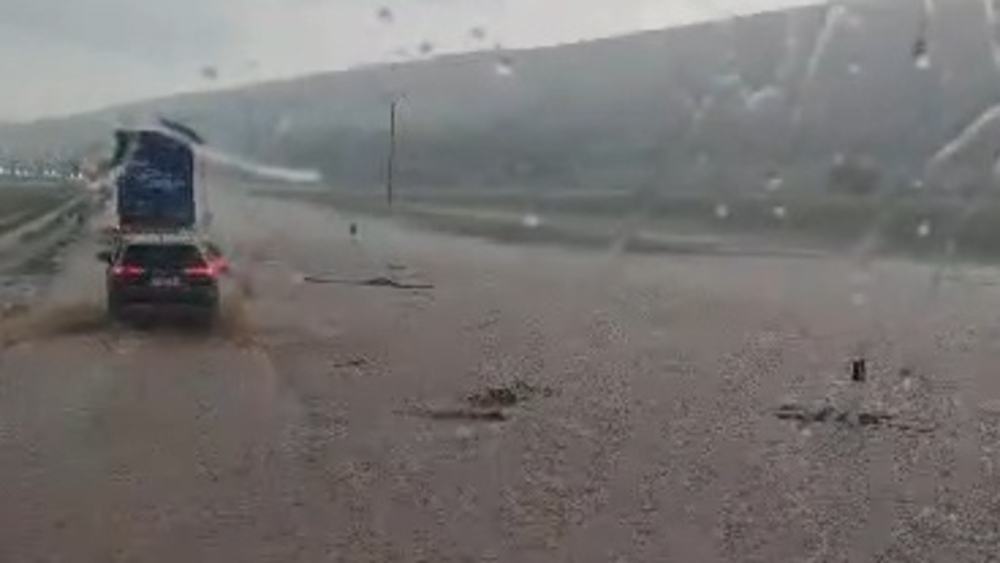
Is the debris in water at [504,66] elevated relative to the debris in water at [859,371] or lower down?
elevated

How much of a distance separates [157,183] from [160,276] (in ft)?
51.2

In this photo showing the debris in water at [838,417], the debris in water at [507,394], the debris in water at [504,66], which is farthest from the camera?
the debris in water at [504,66]

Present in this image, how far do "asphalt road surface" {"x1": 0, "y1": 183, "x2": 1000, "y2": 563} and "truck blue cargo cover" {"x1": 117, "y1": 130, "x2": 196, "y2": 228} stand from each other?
24.8ft

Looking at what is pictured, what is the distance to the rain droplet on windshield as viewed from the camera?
128 ft

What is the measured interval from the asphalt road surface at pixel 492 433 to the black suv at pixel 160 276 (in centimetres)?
52

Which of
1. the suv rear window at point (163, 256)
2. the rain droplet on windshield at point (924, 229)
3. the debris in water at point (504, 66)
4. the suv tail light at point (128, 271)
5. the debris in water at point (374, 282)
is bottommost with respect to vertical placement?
the debris in water at point (374, 282)

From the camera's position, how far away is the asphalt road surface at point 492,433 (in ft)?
30.7

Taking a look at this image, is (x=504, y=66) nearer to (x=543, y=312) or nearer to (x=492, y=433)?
(x=543, y=312)

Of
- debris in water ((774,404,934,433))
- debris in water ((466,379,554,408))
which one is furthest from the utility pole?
debris in water ((774,404,934,433))

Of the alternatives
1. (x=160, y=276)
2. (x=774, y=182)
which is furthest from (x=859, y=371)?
(x=774, y=182)

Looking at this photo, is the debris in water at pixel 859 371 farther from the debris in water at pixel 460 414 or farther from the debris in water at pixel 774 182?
the debris in water at pixel 774 182

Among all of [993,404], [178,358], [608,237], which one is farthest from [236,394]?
[608,237]

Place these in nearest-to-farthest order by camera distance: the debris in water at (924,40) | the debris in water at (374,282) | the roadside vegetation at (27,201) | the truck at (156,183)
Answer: the debris in water at (374,282) < the debris in water at (924,40) < the truck at (156,183) < the roadside vegetation at (27,201)

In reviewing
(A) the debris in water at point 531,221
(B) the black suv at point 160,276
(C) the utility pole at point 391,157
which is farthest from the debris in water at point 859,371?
(A) the debris in water at point 531,221
